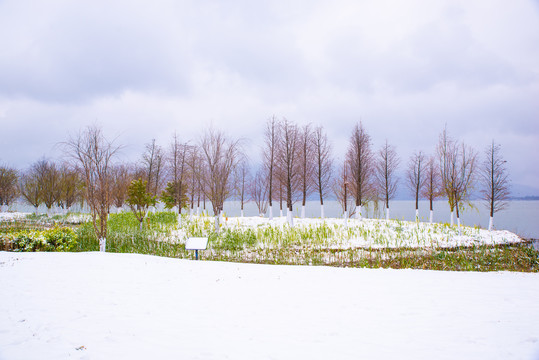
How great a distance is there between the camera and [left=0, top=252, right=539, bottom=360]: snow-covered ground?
4520 mm

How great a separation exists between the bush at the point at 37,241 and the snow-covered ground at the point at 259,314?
3.55 meters

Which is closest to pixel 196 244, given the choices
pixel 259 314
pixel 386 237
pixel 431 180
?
pixel 259 314

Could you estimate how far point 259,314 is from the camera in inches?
235

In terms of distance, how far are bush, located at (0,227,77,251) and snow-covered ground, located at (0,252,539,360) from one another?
3.55 meters

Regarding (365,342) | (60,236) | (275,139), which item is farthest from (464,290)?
(275,139)

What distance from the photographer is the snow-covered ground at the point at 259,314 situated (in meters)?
4.52

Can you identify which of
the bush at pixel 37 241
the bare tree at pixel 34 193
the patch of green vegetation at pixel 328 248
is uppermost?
the bare tree at pixel 34 193

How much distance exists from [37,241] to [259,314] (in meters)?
12.1

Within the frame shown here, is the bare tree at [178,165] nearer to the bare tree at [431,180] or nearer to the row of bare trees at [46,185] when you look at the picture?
the row of bare trees at [46,185]

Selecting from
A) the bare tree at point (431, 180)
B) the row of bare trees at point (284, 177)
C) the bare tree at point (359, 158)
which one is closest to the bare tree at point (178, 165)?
the row of bare trees at point (284, 177)

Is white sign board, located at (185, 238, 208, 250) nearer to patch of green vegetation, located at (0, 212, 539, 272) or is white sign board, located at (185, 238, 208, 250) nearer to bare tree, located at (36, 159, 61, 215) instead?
patch of green vegetation, located at (0, 212, 539, 272)

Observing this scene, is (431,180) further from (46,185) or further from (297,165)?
(46,185)

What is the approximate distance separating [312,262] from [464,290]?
5.64 metres

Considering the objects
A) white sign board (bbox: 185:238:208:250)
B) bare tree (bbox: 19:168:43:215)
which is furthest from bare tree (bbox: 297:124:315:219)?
bare tree (bbox: 19:168:43:215)
